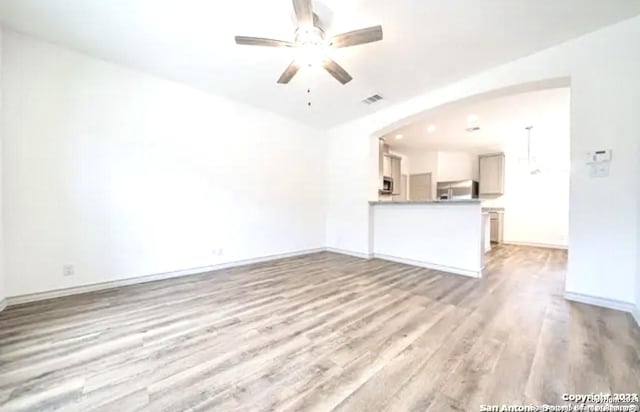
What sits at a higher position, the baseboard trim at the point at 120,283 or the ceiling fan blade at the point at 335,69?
the ceiling fan blade at the point at 335,69

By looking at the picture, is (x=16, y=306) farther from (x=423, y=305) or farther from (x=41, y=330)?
(x=423, y=305)

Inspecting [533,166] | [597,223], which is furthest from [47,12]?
[533,166]

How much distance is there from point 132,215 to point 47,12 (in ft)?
6.88

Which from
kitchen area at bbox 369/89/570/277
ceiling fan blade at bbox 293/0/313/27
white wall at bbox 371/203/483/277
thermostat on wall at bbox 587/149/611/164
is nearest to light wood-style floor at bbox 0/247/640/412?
white wall at bbox 371/203/483/277

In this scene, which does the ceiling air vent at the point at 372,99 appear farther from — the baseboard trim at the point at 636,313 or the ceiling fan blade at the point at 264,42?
the baseboard trim at the point at 636,313

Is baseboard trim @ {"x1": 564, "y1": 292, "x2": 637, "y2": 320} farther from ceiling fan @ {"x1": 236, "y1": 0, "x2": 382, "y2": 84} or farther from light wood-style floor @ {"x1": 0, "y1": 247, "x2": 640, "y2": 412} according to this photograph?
ceiling fan @ {"x1": 236, "y1": 0, "x2": 382, "y2": 84}

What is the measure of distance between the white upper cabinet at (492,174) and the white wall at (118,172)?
6084 millimetres

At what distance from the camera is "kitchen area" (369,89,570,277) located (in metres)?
4.04

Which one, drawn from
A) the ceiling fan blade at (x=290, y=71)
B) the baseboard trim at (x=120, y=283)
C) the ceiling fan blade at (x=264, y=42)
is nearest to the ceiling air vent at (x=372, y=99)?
the ceiling fan blade at (x=290, y=71)

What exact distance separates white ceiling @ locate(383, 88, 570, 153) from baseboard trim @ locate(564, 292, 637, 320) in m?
2.70

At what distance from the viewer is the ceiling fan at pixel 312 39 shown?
2111mm

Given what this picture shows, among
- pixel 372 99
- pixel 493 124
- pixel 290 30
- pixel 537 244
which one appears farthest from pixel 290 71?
pixel 537 244

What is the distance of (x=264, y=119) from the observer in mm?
4641

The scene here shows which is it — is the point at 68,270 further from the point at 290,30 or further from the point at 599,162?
the point at 599,162
